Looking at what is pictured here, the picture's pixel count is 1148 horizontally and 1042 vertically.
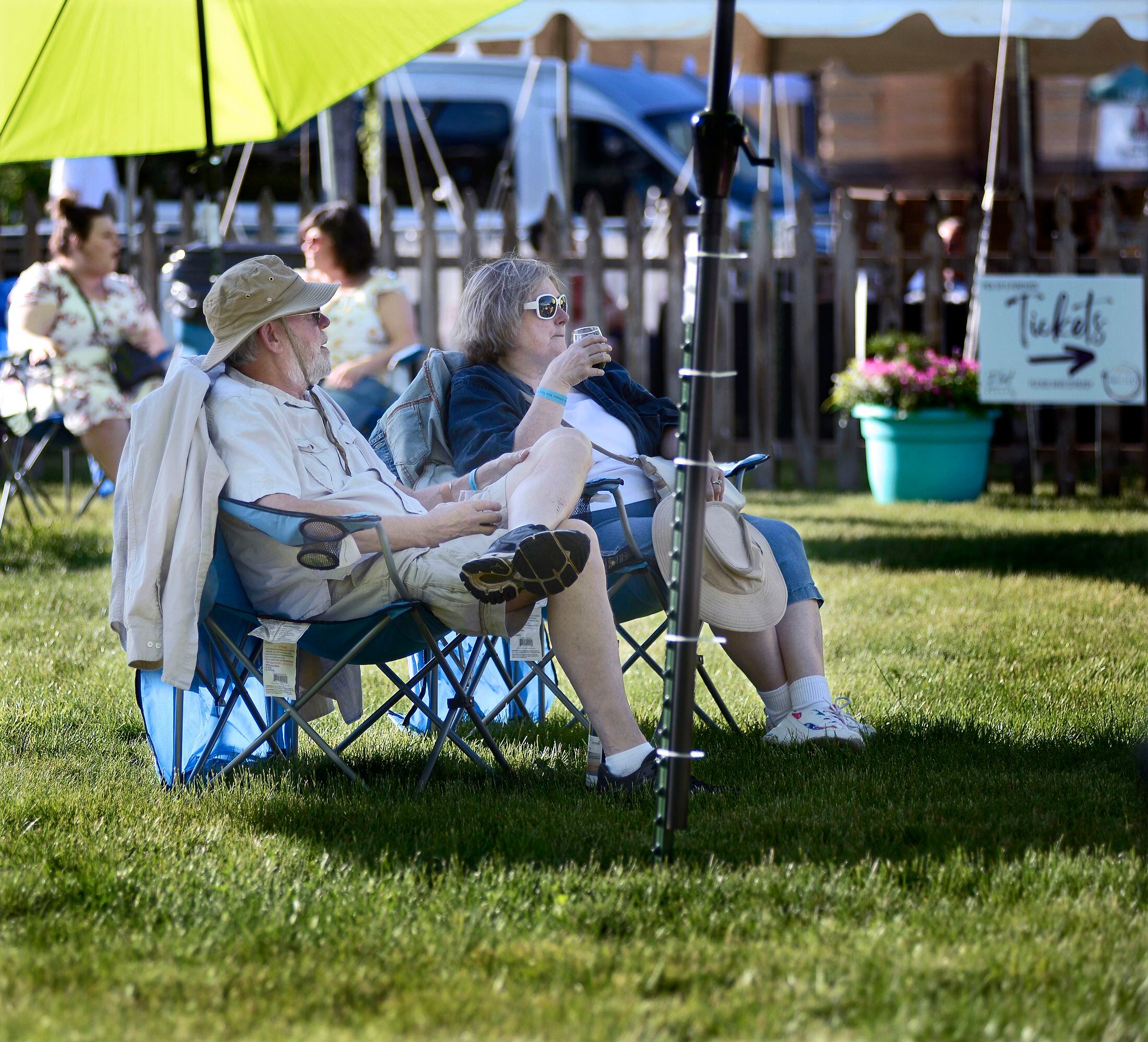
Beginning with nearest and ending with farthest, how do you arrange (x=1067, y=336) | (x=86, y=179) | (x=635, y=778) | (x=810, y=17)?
1. (x=635, y=778)
2. (x=810, y=17)
3. (x=1067, y=336)
4. (x=86, y=179)

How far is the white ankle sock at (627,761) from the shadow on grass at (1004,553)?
311 centimetres

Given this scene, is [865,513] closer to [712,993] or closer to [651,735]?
[651,735]

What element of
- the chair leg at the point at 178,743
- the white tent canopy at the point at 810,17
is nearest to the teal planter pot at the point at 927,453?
the white tent canopy at the point at 810,17

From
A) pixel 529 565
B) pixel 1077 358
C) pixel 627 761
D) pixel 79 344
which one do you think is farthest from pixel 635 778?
pixel 1077 358

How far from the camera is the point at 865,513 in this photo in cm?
761

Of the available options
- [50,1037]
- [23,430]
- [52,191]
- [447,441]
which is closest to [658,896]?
[50,1037]

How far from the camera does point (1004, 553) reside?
20.9ft

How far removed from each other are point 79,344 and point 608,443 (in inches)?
154

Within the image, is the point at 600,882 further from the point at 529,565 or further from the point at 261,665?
the point at 261,665

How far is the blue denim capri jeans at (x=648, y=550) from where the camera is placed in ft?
11.8

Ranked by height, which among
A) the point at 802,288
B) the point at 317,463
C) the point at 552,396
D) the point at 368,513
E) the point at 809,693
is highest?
the point at 802,288

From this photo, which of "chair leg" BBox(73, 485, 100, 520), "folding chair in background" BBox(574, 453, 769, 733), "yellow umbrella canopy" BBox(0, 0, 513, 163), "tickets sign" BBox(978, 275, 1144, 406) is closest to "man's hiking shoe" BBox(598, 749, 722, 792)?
"folding chair in background" BBox(574, 453, 769, 733)

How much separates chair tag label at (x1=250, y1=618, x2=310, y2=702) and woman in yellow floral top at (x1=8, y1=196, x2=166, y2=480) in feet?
12.3

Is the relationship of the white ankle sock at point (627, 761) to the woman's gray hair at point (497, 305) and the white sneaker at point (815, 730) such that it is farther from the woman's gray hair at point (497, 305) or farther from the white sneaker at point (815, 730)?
the woman's gray hair at point (497, 305)
